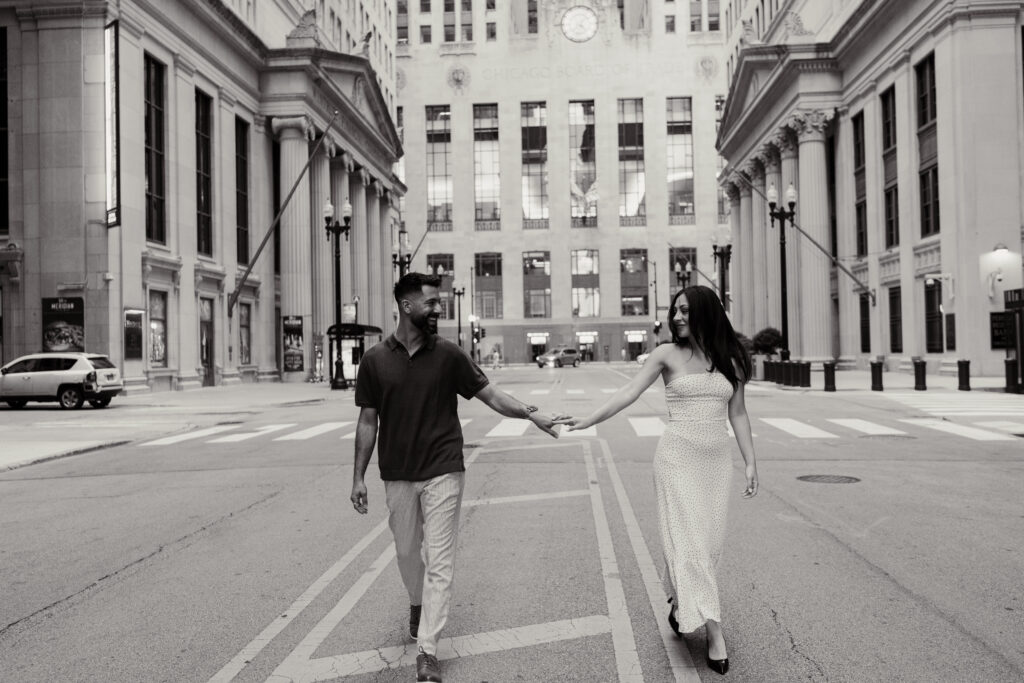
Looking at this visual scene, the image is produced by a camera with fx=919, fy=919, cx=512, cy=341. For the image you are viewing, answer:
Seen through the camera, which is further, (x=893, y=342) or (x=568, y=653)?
(x=893, y=342)

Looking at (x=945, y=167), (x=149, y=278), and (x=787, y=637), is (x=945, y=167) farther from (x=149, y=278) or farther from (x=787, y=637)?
(x=787, y=637)

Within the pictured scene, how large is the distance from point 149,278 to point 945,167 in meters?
30.9

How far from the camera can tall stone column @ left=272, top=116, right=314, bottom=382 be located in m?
47.4

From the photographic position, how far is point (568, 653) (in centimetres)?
491

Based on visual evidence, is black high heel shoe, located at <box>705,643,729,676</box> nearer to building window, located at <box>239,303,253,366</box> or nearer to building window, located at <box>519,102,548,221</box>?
building window, located at <box>239,303,253,366</box>

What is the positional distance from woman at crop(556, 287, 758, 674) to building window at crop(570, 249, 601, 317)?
9228 centimetres

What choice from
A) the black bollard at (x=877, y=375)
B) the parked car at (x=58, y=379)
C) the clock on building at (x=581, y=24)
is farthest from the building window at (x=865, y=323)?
the clock on building at (x=581, y=24)

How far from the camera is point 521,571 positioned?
6.74 m

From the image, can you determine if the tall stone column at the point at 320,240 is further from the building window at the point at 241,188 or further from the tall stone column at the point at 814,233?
the tall stone column at the point at 814,233

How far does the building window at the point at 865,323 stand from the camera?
46844 millimetres

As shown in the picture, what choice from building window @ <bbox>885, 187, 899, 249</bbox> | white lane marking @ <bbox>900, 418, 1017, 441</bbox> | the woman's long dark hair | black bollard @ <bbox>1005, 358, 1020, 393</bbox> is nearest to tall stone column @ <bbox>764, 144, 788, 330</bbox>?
building window @ <bbox>885, 187, 899, 249</bbox>

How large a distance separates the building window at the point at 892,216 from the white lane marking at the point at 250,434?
32.2 m

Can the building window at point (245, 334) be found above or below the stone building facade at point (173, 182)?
below

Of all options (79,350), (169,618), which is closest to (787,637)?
(169,618)
